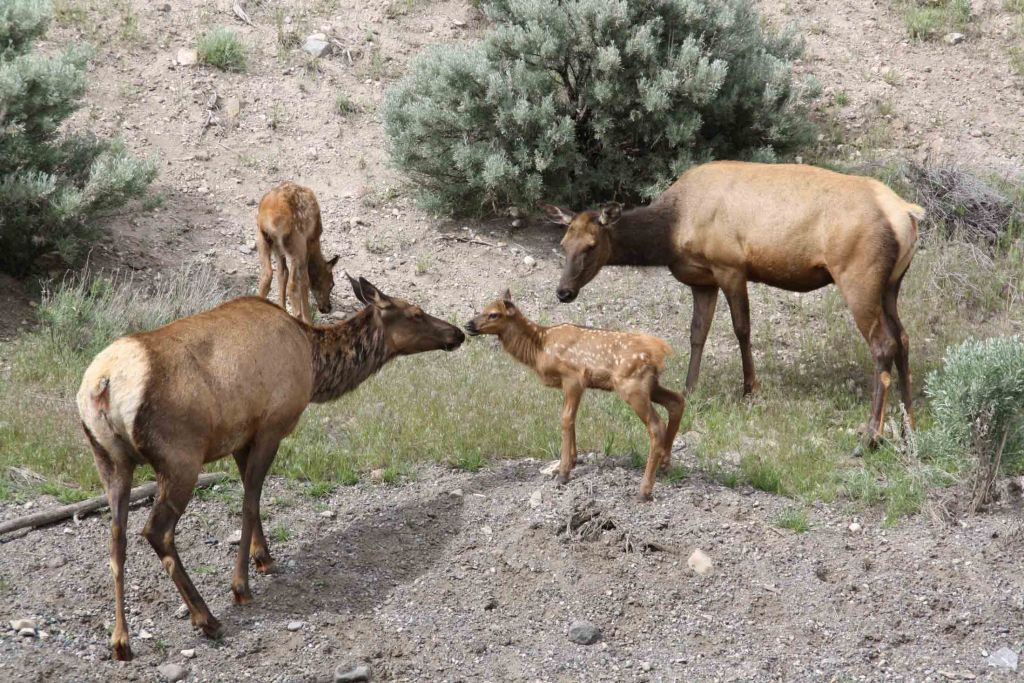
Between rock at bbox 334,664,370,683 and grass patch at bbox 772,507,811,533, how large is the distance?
3080 millimetres

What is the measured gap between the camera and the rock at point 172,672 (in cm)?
698

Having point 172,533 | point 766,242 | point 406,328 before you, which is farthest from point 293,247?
point 172,533

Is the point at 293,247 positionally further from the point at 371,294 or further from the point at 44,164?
the point at 371,294

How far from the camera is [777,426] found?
34.0 ft

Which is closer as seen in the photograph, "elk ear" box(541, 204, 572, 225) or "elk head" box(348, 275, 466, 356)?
"elk head" box(348, 275, 466, 356)

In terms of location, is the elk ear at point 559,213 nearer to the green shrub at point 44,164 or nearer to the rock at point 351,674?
the green shrub at point 44,164

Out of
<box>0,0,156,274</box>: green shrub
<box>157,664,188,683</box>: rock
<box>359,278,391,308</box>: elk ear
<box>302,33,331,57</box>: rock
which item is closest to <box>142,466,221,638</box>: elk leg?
<box>157,664,188,683</box>: rock

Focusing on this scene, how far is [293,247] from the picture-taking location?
483 inches

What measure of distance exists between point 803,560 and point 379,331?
3.30 metres

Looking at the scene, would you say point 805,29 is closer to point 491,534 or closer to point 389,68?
point 389,68

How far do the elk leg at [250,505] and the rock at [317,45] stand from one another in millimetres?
9806

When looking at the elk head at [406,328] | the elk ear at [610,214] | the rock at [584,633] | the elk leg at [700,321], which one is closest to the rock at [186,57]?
the elk ear at [610,214]

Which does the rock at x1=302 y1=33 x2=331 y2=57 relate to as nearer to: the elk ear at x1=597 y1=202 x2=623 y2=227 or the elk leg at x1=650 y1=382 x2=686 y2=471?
the elk ear at x1=597 y1=202 x2=623 y2=227

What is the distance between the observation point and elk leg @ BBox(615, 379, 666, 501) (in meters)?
8.59
